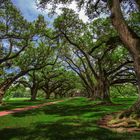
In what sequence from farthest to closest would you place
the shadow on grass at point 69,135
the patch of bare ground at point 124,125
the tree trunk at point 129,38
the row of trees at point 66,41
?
the row of trees at point 66,41 < the tree trunk at point 129,38 < the patch of bare ground at point 124,125 < the shadow on grass at point 69,135

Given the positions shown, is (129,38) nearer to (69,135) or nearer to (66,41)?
(69,135)

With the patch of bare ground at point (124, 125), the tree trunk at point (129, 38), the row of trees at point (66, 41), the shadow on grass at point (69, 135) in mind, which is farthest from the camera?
the row of trees at point (66, 41)

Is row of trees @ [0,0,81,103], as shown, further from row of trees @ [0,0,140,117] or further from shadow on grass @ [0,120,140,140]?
shadow on grass @ [0,120,140,140]

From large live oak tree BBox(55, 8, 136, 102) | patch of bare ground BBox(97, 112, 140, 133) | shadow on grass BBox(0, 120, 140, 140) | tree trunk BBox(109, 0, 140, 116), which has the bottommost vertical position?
shadow on grass BBox(0, 120, 140, 140)

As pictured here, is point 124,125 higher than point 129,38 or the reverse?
the reverse

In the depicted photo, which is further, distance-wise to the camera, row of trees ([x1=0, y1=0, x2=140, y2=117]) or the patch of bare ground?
row of trees ([x1=0, y1=0, x2=140, y2=117])

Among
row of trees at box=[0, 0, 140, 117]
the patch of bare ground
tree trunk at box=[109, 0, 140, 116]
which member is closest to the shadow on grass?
the patch of bare ground

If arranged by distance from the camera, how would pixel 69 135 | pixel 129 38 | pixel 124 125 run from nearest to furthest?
pixel 69 135 → pixel 124 125 → pixel 129 38

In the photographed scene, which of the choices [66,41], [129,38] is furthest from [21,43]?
[129,38]

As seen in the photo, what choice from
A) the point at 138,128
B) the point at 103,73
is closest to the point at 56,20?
the point at 103,73

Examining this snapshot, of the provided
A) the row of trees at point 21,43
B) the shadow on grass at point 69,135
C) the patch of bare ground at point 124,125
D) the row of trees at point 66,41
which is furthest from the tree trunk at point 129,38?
the row of trees at point 21,43

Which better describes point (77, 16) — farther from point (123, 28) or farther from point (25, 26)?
point (123, 28)

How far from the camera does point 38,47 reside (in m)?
42.6

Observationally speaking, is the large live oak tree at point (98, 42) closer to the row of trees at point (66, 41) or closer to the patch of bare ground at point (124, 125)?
the row of trees at point (66, 41)
